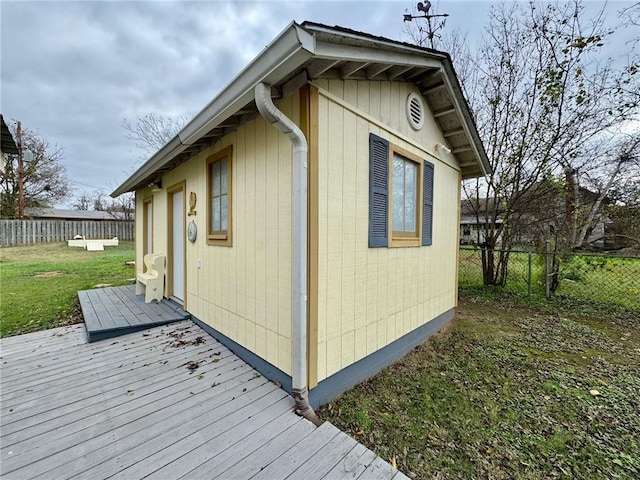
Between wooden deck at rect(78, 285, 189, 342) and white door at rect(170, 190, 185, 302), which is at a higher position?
white door at rect(170, 190, 185, 302)

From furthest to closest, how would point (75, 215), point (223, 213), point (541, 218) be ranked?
1. point (75, 215)
2. point (541, 218)
3. point (223, 213)

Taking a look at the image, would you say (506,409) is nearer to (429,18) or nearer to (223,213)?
(223,213)

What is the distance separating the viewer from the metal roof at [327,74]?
1754 millimetres

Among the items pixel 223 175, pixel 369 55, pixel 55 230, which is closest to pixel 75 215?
pixel 55 230

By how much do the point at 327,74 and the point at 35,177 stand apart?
2467 cm

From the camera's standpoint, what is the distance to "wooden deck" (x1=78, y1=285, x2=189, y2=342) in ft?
12.2

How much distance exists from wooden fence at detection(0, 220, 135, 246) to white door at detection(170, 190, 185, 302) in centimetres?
1642

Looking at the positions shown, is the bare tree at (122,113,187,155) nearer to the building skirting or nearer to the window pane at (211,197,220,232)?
the window pane at (211,197,220,232)

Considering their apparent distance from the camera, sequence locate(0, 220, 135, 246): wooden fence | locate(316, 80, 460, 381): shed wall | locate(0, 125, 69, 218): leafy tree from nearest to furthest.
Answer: locate(316, 80, 460, 381): shed wall
locate(0, 220, 135, 246): wooden fence
locate(0, 125, 69, 218): leafy tree

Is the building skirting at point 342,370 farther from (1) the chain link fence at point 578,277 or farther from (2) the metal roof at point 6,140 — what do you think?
(2) the metal roof at point 6,140

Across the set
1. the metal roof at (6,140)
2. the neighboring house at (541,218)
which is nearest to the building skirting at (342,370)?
the neighboring house at (541,218)

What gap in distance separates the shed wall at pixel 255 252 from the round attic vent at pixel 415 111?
1.87m

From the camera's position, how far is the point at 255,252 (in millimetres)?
2873

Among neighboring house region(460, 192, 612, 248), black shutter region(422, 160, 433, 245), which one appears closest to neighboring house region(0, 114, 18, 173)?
black shutter region(422, 160, 433, 245)
